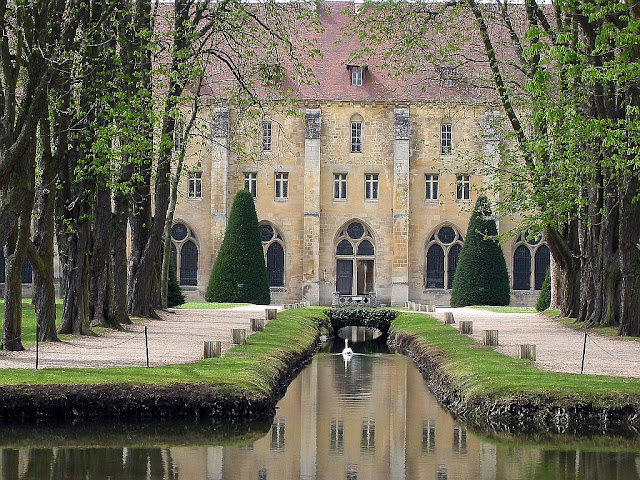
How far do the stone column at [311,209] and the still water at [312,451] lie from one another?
33.0m

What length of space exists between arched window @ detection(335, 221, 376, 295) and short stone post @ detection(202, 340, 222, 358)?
1243 inches

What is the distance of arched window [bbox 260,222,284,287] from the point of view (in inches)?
1969

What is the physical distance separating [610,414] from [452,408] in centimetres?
263

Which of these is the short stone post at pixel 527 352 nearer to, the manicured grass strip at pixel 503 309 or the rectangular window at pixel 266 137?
the manicured grass strip at pixel 503 309

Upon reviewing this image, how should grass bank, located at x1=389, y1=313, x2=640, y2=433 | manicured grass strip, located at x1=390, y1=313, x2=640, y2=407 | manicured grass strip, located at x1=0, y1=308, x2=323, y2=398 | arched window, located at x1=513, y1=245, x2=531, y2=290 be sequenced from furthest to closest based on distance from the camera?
arched window, located at x1=513, y1=245, x2=531, y2=290
manicured grass strip, located at x1=0, y1=308, x2=323, y2=398
manicured grass strip, located at x1=390, y1=313, x2=640, y2=407
grass bank, located at x1=389, y1=313, x2=640, y2=433

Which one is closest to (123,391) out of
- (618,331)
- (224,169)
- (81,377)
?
(81,377)

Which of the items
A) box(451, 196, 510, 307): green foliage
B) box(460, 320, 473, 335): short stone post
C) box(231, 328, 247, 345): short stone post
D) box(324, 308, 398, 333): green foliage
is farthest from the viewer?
box(451, 196, 510, 307): green foliage

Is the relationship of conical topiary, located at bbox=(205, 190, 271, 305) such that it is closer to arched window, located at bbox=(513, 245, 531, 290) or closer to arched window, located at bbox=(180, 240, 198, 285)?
arched window, located at bbox=(180, 240, 198, 285)

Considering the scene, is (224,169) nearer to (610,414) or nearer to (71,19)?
(71,19)

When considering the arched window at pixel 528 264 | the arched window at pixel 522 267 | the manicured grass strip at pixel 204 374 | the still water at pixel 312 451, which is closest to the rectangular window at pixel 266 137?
the arched window at pixel 528 264

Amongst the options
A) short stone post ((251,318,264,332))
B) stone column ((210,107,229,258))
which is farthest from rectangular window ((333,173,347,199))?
short stone post ((251,318,264,332))

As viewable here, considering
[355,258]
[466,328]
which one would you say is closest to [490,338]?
[466,328]

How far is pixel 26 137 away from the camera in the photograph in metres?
17.3

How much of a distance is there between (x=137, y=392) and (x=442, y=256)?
3629 centimetres
